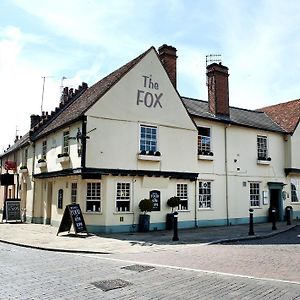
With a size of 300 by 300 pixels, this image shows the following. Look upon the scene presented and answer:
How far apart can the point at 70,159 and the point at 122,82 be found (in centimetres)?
505

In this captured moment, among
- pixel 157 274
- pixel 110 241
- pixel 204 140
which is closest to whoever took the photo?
pixel 157 274

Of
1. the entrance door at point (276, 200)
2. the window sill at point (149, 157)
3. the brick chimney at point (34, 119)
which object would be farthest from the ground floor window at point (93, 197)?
the entrance door at point (276, 200)

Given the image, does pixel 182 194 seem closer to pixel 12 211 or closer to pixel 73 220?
pixel 73 220

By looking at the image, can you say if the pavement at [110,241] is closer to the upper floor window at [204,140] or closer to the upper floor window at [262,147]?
the upper floor window at [204,140]

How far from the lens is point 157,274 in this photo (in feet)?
30.1

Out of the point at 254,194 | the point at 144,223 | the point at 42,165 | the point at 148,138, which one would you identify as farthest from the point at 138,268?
the point at 254,194

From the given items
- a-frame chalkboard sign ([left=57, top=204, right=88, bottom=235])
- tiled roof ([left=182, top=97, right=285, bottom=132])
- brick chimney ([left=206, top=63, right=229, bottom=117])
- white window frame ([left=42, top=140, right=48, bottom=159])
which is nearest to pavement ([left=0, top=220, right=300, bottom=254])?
a-frame chalkboard sign ([left=57, top=204, right=88, bottom=235])

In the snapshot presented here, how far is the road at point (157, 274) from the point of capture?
730cm

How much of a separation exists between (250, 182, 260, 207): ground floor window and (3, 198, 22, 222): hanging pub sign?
653 inches

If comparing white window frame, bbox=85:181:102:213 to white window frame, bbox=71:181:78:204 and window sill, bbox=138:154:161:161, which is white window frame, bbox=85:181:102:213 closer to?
white window frame, bbox=71:181:78:204

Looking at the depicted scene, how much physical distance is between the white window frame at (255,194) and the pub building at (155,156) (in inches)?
2.8

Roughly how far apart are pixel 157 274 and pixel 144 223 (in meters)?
10.1

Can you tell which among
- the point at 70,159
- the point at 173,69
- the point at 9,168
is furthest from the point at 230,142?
the point at 9,168

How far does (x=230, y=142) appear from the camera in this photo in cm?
2456
